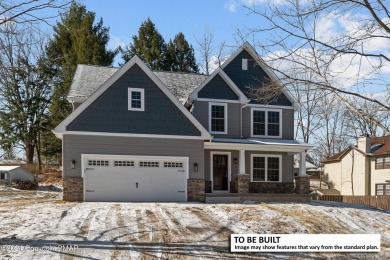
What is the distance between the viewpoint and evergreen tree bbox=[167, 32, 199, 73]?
40906 millimetres

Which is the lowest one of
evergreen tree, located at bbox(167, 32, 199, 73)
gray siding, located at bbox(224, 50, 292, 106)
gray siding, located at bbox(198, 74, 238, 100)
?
gray siding, located at bbox(198, 74, 238, 100)

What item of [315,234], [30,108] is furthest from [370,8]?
[30,108]

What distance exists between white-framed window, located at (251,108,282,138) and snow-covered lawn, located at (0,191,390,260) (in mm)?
6006

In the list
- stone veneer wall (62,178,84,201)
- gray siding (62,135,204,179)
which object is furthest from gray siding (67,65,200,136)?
stone veneer wall (62,178,84,201)

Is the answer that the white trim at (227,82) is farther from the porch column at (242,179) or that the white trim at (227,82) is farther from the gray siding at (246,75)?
the porch column at (242,179)

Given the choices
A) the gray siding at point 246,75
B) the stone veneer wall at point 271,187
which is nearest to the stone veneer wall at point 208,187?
the stone veneer wall at point 271,187

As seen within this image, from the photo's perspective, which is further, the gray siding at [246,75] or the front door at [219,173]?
the gray siding at [246,75]

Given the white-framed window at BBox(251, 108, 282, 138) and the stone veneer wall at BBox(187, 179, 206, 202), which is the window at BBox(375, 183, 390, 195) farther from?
the stone veneer wall at BBox(187, 179, 206, 202)

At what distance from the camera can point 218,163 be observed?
831 inches

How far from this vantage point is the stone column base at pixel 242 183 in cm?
1969

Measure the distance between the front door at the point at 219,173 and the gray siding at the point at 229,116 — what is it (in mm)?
1281

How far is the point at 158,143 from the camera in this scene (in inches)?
710
